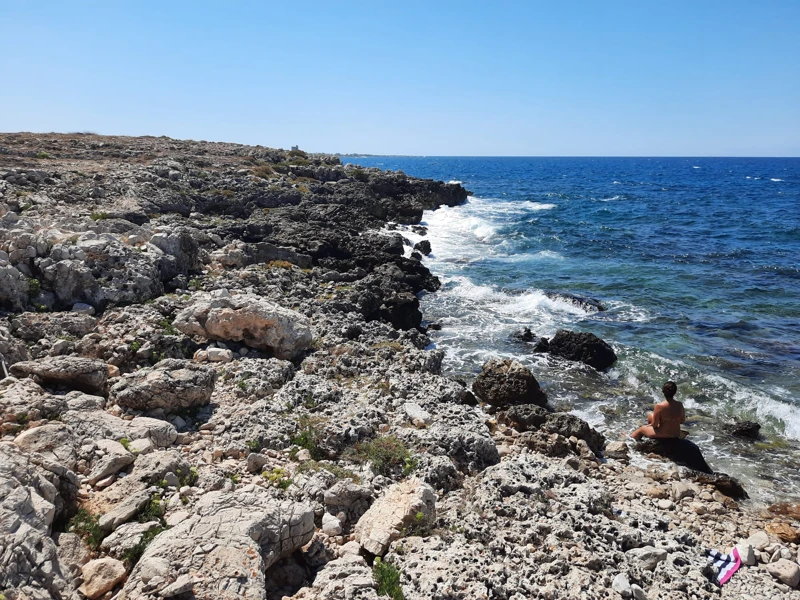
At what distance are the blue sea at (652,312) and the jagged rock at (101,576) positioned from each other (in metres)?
12.5

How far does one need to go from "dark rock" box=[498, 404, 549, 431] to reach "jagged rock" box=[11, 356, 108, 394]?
9970mm

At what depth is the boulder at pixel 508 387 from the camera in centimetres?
1523

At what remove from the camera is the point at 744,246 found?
41.3 metres

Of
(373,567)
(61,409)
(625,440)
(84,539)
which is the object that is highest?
(61,409)

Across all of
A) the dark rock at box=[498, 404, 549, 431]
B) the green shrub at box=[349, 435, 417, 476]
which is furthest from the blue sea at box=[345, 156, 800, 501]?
the green shrub at box=[349, 435, 417, 476]

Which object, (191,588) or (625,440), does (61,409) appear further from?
(625,440)

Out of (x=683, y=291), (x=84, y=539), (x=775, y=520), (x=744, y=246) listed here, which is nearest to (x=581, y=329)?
(x=683, y=291)

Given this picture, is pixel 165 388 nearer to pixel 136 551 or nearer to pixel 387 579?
pixel 136 551

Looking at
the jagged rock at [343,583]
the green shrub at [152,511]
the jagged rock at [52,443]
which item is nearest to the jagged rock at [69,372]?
→ the jagged rock at [52,443]

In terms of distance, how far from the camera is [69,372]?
10.4m

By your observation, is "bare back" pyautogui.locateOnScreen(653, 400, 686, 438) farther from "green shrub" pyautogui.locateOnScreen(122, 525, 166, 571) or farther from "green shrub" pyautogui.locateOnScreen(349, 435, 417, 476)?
"green shrub" pyautogui.locateOnScreen(122, 525, 166, 571)

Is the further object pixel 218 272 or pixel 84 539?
pixel 218 272

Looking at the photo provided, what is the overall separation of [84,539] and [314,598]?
304 cm

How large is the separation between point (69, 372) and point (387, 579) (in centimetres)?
783
